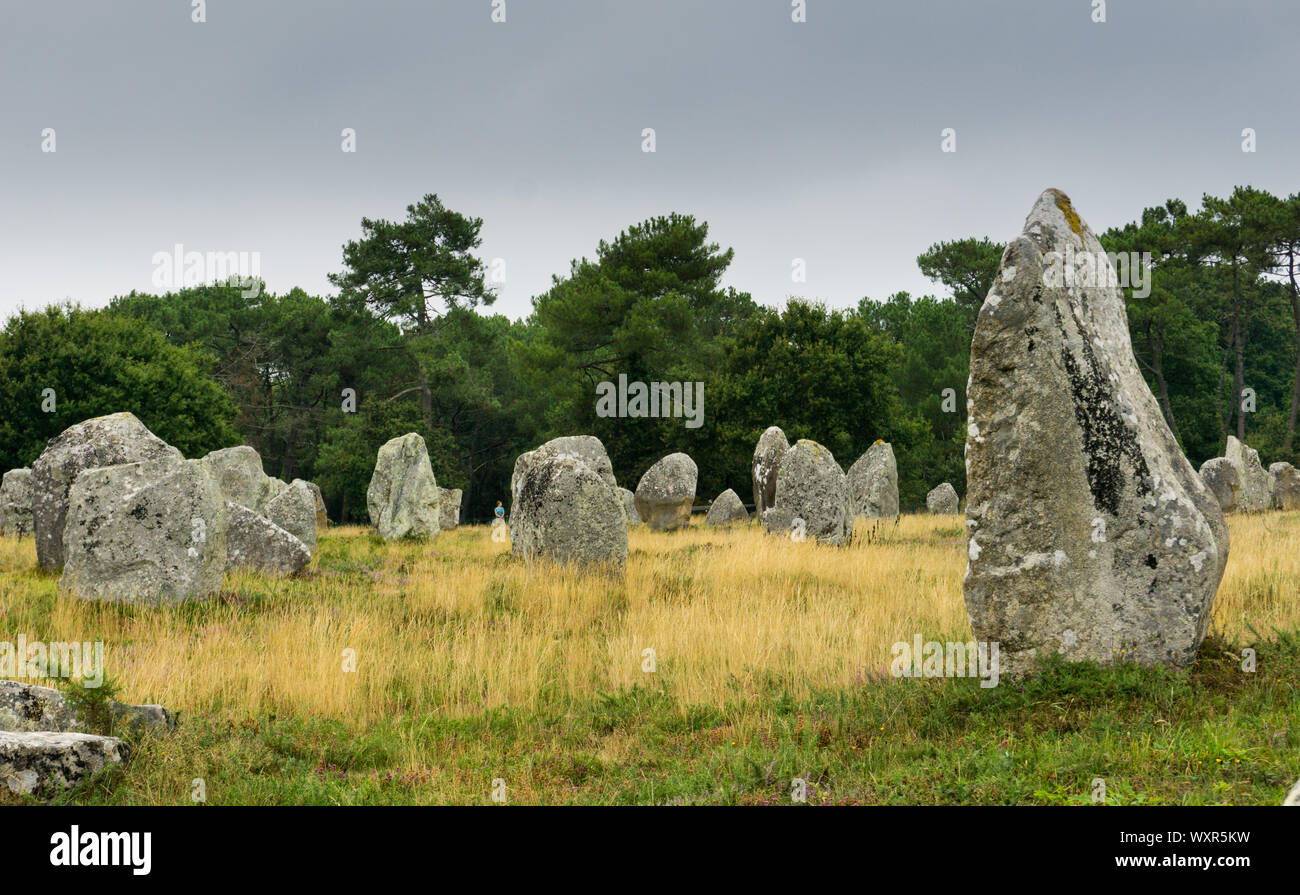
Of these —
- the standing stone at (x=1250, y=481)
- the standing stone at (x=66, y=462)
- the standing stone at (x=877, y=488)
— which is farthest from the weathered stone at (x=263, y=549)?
the standing stone at (x=1250, y=481)

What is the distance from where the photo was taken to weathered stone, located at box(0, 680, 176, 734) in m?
5.45

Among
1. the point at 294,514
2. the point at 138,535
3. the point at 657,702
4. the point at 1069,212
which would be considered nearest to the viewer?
the point at 657,702

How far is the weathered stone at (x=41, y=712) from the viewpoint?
5445 millimetres

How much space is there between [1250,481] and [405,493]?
23.3 meters

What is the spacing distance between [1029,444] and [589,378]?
3223 centimetres

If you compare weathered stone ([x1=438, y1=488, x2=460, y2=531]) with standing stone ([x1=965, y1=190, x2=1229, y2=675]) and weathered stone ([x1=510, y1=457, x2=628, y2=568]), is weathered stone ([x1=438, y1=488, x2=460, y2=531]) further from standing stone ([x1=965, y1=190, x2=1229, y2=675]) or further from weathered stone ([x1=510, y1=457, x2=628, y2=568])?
standing stone ([x1=965, y1=190, x2=1229, y2=675])

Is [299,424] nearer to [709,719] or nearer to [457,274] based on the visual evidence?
[457,274]

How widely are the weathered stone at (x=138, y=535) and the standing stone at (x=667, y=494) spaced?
14979 millimetres

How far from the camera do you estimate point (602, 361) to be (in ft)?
121

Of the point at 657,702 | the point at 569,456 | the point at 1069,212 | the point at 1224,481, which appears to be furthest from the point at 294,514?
the point at 1224,481

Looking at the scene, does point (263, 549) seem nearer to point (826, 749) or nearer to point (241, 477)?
point (241, 477)

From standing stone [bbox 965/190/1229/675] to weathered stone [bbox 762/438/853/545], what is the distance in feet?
34.8

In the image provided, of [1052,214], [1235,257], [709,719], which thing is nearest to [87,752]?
[709,719]

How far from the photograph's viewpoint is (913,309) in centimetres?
5697
